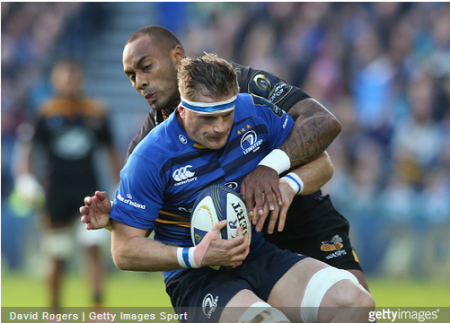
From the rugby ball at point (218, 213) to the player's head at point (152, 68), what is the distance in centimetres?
100

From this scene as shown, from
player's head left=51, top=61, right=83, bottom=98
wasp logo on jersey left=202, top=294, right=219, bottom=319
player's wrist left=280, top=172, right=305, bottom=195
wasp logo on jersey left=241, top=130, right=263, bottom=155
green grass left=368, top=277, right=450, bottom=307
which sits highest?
player's head left=51, top=61, right=83, bottom=98

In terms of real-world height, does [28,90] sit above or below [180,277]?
above

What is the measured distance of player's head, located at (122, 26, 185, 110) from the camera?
4.71 meters

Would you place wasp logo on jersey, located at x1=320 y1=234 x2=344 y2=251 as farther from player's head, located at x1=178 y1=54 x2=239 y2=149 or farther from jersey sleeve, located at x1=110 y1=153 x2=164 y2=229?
jersey sleeve, located at x1=110 y1=153 x2=164 y2=229

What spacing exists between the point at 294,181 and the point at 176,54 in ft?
4.53

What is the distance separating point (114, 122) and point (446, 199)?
7.55m

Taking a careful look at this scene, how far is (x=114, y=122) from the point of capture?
14.8m

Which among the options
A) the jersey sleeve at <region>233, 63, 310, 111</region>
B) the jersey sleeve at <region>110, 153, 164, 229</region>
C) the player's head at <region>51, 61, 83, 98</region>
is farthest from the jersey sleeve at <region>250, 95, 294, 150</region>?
the player's head at <region>51, 61, 83, 98</region>

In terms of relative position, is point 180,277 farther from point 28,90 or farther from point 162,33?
point 28,90

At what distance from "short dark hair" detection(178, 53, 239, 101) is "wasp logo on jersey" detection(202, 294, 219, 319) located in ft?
4.04

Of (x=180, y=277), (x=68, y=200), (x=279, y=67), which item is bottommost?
(x=180, y=277)

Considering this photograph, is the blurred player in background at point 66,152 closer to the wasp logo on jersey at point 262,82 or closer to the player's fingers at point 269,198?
the wasp logo on jersey at point 262,82

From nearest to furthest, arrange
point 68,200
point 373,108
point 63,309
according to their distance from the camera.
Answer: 1. point 63,309
2. point 68,200
3. point 373,108

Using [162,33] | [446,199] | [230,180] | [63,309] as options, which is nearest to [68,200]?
[63,309]
